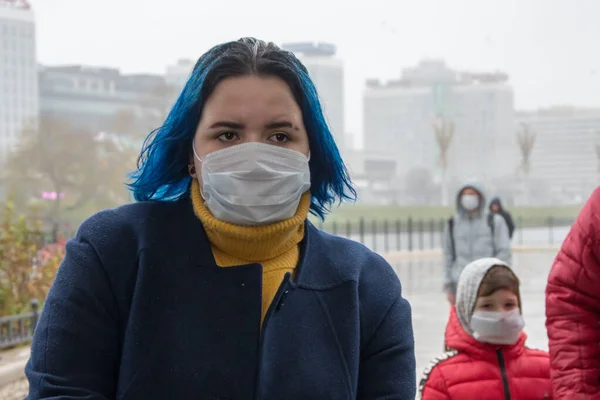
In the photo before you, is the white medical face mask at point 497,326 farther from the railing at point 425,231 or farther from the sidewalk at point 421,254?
the railing at point 425,231

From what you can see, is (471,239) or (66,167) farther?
(66,167)

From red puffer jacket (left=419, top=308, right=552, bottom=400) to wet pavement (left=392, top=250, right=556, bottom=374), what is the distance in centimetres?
388

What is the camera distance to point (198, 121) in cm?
175

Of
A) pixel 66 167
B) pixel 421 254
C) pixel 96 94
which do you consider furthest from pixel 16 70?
pixel 421 254

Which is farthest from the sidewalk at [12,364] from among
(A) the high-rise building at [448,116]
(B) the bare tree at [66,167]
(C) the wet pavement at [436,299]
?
(A) the high-rise building at [448,116]

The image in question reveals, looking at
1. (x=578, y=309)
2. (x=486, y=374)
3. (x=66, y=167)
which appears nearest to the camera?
(x=578, y=309)

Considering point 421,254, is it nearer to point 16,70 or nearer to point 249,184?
point 249,184

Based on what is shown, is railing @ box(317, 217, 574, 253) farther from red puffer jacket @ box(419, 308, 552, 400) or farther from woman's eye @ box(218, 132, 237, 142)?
woman's eye @ box(218, 132, 237, 142)

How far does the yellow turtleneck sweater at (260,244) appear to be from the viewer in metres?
1.65

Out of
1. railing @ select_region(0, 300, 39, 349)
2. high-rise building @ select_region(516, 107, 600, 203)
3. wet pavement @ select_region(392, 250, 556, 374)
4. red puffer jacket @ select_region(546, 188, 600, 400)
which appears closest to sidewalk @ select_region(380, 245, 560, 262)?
wet pavement @ select_region(392, 250, 556, 374)

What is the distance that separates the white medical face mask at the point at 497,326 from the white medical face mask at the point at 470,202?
3829mm

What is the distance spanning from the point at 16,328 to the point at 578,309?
215 inches

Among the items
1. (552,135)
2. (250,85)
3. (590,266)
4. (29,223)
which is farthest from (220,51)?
(552,135)

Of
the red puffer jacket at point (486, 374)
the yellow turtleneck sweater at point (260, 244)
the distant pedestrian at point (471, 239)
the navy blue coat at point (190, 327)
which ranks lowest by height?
the distant pedestrian at point (471, 239)
